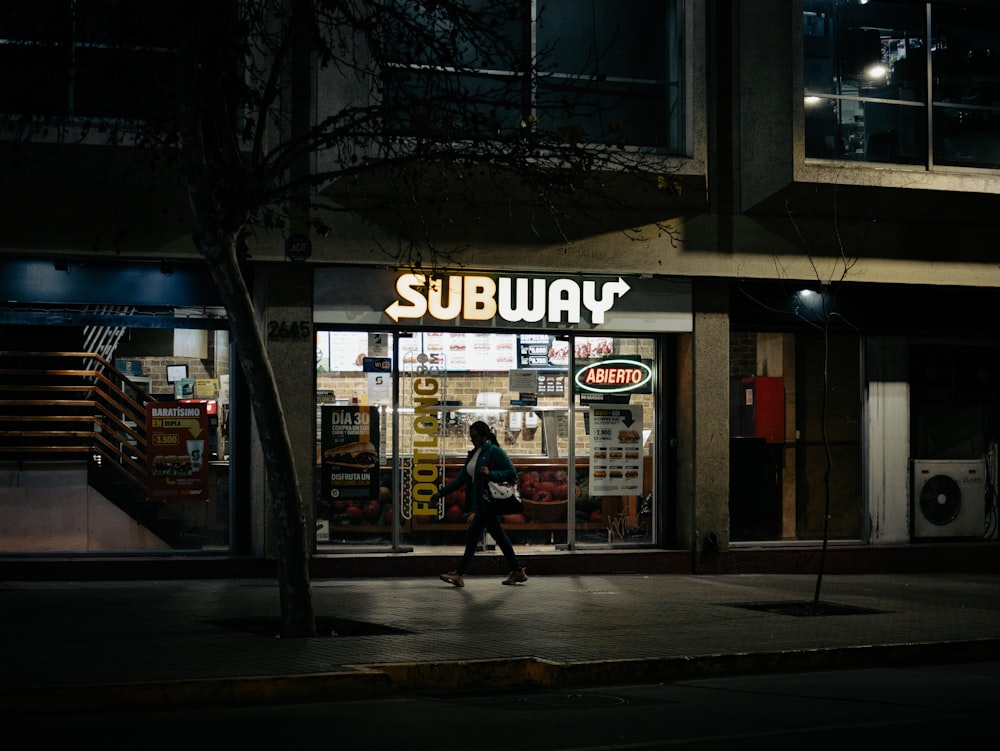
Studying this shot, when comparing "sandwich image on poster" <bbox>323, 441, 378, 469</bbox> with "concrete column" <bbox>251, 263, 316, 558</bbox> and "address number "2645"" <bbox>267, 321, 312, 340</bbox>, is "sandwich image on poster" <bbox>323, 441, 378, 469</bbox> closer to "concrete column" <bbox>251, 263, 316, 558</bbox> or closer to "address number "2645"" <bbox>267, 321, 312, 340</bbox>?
"concrete column" <bbox>251, 263, 316, 558</bbox>

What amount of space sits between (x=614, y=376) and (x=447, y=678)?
773 centimetres

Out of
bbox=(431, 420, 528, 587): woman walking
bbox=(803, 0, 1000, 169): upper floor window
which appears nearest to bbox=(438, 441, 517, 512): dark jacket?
bbox=(431, 420, 528, 587): woman walking

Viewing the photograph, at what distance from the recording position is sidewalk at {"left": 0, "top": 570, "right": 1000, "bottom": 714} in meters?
8.80

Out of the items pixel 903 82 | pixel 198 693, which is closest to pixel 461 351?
pixel 903 82

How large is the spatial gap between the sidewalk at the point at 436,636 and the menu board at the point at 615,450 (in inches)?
Result: 56.8

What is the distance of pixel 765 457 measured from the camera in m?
17.2

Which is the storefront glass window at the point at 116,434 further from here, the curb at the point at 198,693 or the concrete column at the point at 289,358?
the curb at the point at 198,693

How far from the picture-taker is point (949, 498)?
706 inches

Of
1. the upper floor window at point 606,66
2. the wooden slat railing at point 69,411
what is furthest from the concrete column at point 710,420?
the wooden slat railing at point 69,411

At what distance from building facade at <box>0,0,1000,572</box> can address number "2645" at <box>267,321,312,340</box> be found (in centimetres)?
3

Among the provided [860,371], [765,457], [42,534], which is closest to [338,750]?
[42,534]

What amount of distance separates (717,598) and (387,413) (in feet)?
14.9

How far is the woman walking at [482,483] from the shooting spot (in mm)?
14664

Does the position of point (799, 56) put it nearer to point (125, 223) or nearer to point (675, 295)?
point (675, 295)
